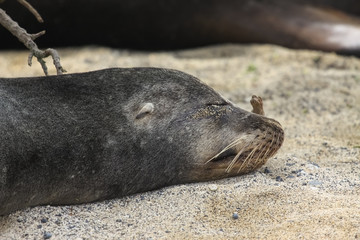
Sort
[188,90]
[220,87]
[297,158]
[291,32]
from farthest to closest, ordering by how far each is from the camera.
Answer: [291,32]
[220,87]
[297,158]
[188,90]

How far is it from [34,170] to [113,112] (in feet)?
1.62

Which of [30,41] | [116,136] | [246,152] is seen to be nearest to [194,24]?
[30,41]

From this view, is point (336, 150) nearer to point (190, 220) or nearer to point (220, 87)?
point (190, 220)

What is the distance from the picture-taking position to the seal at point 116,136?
297 cm

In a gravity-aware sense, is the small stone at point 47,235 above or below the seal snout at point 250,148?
below

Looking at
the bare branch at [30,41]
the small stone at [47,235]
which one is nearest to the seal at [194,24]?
the bare branch at [30,41]

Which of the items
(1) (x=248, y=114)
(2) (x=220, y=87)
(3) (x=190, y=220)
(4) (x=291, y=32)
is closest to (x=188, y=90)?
(1) (x=248, y=114)

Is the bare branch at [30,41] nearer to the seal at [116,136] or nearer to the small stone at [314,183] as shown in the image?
the seal at [116,136]

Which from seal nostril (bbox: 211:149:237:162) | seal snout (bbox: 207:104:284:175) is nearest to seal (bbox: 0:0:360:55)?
seal snout (bbox: 207:104:284:175)

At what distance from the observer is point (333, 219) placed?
2.87 m

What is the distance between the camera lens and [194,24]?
6.57 m

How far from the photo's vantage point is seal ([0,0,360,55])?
247 inches

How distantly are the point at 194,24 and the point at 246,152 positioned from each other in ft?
11.1

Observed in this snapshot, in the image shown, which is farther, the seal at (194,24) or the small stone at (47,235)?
the seal at (194,24)
